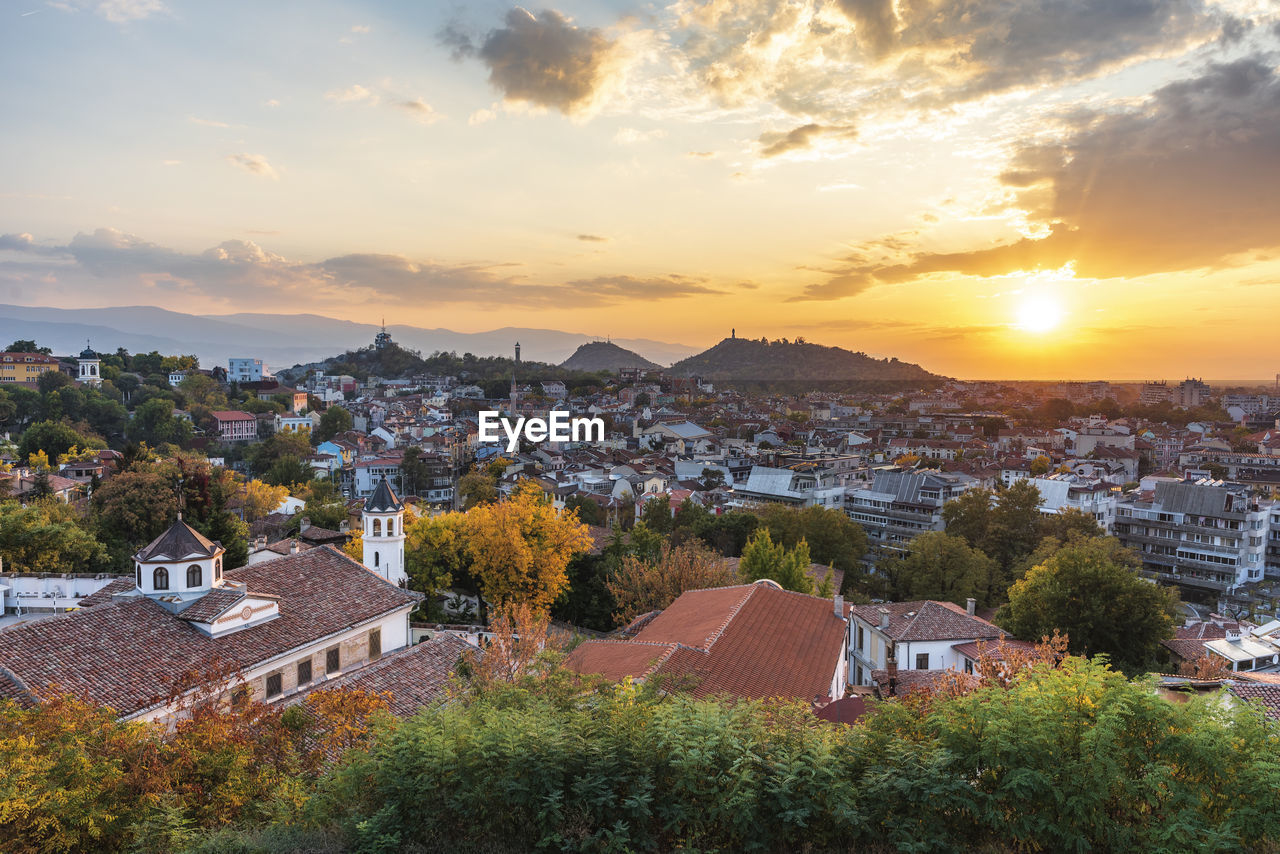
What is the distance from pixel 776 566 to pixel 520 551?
8567 mm

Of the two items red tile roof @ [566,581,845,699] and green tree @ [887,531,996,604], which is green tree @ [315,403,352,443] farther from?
red tile roof @ [566,581,845,699]

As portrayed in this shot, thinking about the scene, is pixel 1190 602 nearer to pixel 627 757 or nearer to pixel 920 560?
pixel 920 560

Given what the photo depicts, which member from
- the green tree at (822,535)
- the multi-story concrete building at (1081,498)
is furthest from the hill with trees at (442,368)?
the green tree at (822,535)

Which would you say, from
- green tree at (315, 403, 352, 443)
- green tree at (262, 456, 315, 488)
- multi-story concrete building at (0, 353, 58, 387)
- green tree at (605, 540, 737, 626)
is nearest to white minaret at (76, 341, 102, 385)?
multi-story concrete building at (0, 353, 58, 387)

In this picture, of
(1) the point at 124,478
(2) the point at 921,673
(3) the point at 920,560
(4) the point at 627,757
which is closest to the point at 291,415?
(1) the point at 124,478

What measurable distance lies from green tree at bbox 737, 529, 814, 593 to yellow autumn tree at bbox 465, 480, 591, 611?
5676 mm

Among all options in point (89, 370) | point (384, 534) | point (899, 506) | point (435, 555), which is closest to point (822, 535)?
point (899, 506)

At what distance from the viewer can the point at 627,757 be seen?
21.2ft

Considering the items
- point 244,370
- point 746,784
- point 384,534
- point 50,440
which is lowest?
point 50,440

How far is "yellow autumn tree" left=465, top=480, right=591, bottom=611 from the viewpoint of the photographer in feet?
75.9

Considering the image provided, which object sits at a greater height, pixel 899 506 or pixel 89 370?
pixel 89 370

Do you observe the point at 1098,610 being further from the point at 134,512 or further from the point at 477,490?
the point at 477,490

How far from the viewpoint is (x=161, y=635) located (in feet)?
45.1

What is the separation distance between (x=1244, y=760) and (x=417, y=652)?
44.2 ft
